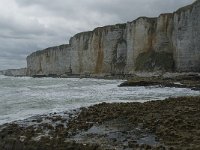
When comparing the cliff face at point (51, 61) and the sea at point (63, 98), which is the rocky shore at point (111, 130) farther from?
the cliff face at point (51, 61)

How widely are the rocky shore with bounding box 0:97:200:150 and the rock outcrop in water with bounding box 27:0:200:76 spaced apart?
117 ft

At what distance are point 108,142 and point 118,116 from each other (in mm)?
3299

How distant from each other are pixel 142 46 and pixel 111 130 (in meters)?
54.4

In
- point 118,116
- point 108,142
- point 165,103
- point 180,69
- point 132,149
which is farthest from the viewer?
point 180,69

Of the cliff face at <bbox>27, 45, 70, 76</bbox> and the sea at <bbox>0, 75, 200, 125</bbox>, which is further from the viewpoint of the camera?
the cliff face at <bbox>27, 45, 70, 76</bbox>

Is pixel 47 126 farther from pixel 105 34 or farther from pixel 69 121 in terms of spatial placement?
pixel 105 34

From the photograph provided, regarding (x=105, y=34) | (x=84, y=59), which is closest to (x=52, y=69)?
(x=84, y=59)

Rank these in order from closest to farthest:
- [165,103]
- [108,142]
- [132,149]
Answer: [132,149] < [108,142] < [165,103]

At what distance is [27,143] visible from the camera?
1000cm

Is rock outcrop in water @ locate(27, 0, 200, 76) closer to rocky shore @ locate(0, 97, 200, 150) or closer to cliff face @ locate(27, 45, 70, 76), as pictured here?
cliff face @ locate(27, 45, 70, 76)

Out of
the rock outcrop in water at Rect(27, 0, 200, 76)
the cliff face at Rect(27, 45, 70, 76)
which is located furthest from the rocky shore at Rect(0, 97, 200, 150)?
the cliff face at Rect(27, 45, 70, 76)

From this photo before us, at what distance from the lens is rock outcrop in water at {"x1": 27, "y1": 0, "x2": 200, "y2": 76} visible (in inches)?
1966

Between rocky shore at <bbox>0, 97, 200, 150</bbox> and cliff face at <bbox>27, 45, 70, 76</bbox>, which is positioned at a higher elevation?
cliff face at <bbox>27, 45, 70, 76</bbox>

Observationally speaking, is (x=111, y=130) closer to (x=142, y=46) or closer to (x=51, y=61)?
(x=142, y=46)
